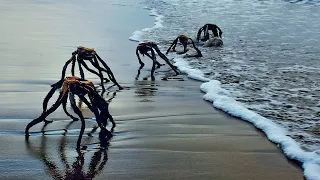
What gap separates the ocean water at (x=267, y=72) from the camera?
4.70 m

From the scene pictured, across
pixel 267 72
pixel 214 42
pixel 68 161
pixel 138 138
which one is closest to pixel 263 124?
pixel 138 138

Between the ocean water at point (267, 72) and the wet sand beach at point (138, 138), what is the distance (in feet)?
0.69

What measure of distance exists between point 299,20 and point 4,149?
1594 centimetres

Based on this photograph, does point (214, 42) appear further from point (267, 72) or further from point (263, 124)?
point (263, 124)

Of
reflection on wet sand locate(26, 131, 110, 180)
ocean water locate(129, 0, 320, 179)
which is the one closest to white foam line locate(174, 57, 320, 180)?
ocean water locate(129, 0, 320, 179)

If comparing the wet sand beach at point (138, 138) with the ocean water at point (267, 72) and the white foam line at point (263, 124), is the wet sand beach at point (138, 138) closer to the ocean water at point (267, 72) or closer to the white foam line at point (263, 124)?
the white foam line at point (263, 124)

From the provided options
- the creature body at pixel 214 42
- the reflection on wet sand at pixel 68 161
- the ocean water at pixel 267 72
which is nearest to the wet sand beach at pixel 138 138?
the reflection on wet sand at pixel 68 161

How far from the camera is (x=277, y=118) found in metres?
5.17

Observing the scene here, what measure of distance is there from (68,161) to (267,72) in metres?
5.40

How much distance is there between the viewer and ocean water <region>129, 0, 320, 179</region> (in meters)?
4.70

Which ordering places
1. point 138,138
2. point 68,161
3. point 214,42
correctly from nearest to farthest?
point 68,161 → point 138,138 → point 214,42

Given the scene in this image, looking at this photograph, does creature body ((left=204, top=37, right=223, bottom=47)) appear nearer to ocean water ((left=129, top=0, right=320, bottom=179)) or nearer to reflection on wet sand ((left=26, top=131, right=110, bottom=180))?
ocean water ((left=129, top=0, right=320, bottom=179))

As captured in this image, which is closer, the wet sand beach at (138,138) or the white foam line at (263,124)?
the wet sand beach at (138,138)

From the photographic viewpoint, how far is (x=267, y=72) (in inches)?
317
